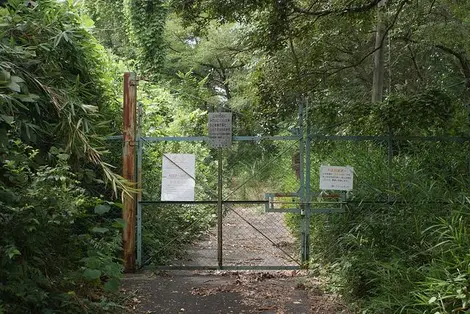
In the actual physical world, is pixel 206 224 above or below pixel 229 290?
above

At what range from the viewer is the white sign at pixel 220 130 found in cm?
657

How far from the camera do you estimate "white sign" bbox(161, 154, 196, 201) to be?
22.0ft

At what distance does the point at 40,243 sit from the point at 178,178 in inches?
104

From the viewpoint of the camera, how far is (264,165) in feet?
24.3

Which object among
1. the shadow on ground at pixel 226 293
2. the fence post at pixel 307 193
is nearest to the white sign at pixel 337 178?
the fence post at pixel 307 193

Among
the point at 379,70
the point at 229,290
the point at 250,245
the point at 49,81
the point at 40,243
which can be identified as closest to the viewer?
the point at 40,243

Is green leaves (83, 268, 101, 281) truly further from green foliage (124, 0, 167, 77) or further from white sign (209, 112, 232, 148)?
green foliage (124, 0, 167, 77)

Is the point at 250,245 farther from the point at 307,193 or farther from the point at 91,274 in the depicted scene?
the point at 91,274

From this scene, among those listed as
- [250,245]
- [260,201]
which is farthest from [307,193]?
[250,245]

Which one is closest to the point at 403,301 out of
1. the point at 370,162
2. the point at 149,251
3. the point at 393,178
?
the point at 393,178

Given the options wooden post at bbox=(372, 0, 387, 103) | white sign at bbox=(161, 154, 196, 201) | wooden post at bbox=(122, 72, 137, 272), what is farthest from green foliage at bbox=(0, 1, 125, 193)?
wooden post at bbox=(372, 0, 387, 103)

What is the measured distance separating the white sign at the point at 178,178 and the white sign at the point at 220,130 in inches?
15.7

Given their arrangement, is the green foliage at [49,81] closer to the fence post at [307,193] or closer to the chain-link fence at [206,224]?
the chain-link fence at [206,224]

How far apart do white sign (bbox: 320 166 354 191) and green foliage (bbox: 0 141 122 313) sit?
301 cm
